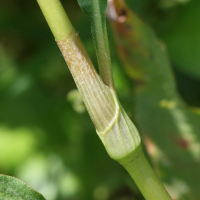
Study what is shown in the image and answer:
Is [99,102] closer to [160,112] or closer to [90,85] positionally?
[90,85]

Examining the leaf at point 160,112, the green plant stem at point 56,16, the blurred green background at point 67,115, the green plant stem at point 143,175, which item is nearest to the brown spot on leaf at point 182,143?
the leaf at point 160,112

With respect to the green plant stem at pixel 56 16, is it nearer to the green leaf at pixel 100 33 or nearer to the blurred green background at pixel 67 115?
the green leaf at pixel 100 33

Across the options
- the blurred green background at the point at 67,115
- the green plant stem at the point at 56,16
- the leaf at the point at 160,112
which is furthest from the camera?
the blurred green background at the point at 67,115

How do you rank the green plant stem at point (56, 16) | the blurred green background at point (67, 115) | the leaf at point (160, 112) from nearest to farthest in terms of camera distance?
the green plant stem at point (56, 16) < the leaf at point (160, 112) < the blurred green background at point (67, 115)

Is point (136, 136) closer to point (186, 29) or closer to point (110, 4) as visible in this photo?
point (110, 4)

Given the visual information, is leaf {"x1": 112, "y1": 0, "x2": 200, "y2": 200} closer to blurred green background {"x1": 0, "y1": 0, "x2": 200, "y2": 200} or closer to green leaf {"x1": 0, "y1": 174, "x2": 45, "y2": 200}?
blurred green background {"x1": 0, "y1": 0, "x2": 200, "y2": 200}

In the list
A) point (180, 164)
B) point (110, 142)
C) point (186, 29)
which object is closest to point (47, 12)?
point (110, 142)

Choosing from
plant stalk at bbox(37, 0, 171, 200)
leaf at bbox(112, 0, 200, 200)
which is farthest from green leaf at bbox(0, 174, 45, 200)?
leaf at bbox(112, 0, 200, 200)
